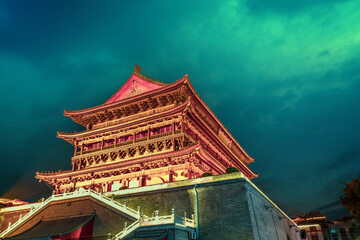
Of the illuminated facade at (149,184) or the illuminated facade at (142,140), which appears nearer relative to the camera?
the illuminated facade at (149,184)

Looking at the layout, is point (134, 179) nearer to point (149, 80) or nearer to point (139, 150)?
point (139, 150)

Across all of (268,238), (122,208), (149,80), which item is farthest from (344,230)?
(122,208)

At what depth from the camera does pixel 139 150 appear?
94.5ft

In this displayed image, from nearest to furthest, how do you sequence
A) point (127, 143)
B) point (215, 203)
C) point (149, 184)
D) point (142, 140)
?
point (215, 203) < point (149, 184) < point (142, 140) < point (127, 143)

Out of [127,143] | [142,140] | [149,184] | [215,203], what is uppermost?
[127,143]

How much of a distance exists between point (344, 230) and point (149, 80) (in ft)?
170

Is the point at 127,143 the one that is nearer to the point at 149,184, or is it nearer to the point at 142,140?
the point at 142,140

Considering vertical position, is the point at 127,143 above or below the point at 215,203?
above

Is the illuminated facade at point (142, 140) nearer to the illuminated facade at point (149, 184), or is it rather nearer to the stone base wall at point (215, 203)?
the illuminated facade at point (149, 184)

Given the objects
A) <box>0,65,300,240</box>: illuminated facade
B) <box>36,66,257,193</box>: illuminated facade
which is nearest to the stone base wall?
<box>0,65,300,240</box>: illuminated facade

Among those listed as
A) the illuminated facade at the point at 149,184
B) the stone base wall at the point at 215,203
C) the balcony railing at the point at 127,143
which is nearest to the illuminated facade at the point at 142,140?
the balcony railing at the point at 127,143

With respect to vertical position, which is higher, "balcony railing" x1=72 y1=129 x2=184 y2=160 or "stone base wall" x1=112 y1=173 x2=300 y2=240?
"balcony railing" x1=72 y1=129 x2=184 y2=160

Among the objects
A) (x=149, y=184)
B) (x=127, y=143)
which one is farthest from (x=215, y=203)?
(x=127, y=143)

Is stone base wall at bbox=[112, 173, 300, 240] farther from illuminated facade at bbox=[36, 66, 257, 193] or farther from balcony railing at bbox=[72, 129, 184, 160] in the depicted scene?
balcony railing at bbox=[72, 129, 184, 160]
